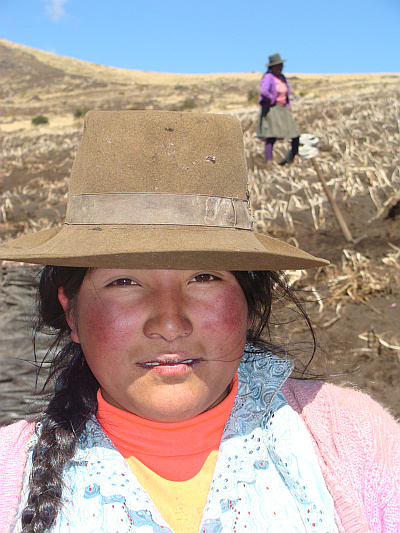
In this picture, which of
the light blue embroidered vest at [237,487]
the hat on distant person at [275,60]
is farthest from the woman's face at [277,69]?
the light blue embroidered vest at [237,487]

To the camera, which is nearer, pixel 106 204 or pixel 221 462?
pixel 106 204

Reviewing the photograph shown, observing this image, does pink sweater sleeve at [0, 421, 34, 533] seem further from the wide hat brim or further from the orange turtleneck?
the wide hat brim

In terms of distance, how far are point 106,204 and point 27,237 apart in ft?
1.42

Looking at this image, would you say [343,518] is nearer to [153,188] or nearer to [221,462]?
[221,462]

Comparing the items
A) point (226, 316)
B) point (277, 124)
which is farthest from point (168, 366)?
point (277, 124)

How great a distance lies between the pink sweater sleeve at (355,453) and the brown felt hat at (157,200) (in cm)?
49

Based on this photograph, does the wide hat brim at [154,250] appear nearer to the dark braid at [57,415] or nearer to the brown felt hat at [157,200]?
the brown felt hat at [157,200]

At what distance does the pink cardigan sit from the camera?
1.36m

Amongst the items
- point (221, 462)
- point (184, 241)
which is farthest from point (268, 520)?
point (184, 241)

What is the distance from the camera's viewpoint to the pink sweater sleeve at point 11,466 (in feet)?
Result: 4.41

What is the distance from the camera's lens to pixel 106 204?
4.34 ft

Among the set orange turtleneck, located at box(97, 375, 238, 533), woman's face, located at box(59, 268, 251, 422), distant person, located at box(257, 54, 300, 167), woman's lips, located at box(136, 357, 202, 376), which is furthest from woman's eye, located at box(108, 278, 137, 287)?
distant person, located at box(257, 54, 300, 167)

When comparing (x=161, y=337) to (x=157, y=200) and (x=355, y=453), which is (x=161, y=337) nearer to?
(x=157, y=200)

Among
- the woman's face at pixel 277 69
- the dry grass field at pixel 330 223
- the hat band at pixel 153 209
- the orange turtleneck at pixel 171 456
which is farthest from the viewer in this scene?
the woman's face at pixel 277 69
